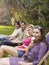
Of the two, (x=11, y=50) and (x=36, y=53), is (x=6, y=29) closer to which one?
(x=11, y=50)

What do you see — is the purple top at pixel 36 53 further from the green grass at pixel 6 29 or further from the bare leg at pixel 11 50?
the green grass at pixel 6 29

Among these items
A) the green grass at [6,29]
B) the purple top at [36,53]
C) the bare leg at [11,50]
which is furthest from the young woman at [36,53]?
the green grass at [6,29]

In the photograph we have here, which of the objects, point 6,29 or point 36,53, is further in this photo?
point 6,29

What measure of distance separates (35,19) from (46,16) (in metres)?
0.39

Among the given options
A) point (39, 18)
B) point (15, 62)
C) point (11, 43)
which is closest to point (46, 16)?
point (39, 18)

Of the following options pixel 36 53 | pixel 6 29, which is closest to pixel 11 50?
pixel 36 53

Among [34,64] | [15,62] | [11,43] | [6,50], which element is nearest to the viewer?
[34,64]

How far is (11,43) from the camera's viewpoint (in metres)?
6.82

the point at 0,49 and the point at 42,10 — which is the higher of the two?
the point at 0,49

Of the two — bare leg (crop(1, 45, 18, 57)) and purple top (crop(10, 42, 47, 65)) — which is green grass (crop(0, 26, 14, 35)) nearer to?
bare leg (crop(1, 45, 18, 57))

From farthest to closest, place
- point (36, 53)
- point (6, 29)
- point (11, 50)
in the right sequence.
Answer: point (6, 29) → point (11, 50) → point (36, 53)

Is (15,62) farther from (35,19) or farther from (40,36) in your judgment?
(35,19)

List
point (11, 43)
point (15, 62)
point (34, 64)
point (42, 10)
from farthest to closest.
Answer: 1. point (42, 10)
2. point (11, 43)
3. point (15, 62)
4. point (34, 64)

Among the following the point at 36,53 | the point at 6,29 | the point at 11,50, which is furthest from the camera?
the point at 6,29
